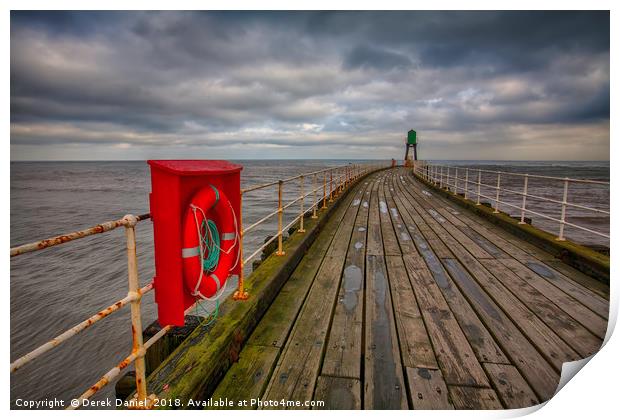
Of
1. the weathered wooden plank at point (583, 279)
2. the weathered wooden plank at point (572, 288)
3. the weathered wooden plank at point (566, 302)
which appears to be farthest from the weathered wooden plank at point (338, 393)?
the weathered wooden plank at point (583, 279)

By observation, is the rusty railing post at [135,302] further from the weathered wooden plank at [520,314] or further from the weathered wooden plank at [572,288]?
the weathered wooden plank at [572,288]

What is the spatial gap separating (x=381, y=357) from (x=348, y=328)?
40 cm

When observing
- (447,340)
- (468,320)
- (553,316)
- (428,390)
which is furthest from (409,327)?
(553,316)

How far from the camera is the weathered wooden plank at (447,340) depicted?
196 centimetres

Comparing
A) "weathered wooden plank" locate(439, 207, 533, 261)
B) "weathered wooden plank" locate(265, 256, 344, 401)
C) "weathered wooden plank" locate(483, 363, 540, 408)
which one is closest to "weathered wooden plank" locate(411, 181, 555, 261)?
"weathered wooden plank" locate(439, 207, 533, 261)

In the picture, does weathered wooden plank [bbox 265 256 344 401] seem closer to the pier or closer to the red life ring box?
the pier

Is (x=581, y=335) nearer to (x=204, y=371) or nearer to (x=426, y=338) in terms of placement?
(x=426, y=338)

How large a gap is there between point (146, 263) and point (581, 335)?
977 centimetres

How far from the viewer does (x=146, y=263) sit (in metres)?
9.35

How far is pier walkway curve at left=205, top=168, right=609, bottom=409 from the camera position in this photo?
6.04 ft

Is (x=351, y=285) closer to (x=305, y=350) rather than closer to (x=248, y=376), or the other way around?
(x=305, y=350)

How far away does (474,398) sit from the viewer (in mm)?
1785

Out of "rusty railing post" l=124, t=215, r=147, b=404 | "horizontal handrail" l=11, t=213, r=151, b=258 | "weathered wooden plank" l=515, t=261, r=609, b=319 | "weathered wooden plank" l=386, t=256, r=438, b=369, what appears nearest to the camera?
"horizontal handrail" l=11, t=213, r=151, b=258
